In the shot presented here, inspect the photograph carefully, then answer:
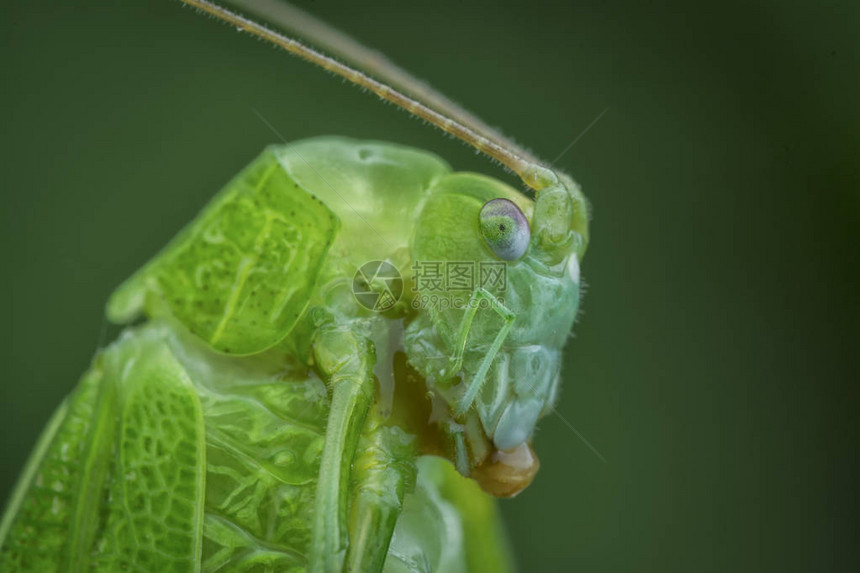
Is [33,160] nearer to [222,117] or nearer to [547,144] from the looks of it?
[222,117]

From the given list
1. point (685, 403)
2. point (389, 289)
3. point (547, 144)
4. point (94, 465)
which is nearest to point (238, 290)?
point (389, 289)

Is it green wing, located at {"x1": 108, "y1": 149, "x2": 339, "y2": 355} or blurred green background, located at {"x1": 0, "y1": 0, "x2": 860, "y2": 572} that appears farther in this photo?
blurred green background, located at {"x1": 0, "y1": 0, "x2": 860, "y2": 572}

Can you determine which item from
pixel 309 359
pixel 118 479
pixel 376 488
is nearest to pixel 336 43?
pixel 309 359

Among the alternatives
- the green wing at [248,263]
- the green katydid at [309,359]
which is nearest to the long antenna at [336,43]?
the green katydid at [309,359]

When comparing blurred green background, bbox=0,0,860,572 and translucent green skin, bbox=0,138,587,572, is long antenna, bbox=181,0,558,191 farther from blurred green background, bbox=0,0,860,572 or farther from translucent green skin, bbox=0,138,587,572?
blurred green background, bbox=0,0,860,572

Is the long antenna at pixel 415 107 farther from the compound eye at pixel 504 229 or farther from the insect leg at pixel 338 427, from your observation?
the insect leg at pixel 338 427

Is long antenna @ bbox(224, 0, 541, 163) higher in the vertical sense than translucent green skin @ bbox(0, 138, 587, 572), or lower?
higher

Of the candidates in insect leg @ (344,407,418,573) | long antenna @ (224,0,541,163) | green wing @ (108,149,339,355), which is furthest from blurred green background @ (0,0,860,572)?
insect leg @ (344,407,418,573)
